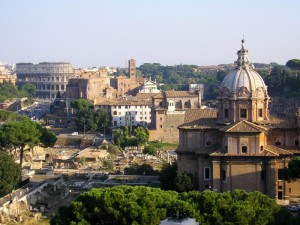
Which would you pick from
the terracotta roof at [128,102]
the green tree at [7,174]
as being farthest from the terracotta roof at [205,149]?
the terracotta roof at [128,102]

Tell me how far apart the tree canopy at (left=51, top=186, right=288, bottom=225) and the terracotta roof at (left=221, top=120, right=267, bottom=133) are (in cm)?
759

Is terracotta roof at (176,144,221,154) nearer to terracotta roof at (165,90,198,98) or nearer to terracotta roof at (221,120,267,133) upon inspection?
terracotta roof at (221,120,267,133)

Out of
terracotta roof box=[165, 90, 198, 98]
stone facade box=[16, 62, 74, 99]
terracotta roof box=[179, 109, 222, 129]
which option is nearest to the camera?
terracotta roof box=[179, 109, 222, 129]

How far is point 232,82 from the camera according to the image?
30.2 m

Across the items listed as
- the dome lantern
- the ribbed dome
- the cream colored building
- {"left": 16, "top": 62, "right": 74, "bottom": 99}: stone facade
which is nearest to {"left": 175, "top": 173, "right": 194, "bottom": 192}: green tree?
the cream colored building

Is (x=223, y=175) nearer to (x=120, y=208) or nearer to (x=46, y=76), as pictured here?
(x=120, y=208)

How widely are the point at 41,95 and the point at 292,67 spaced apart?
5087 cm

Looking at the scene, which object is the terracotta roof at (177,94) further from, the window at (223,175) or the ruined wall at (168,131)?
the window at (223,175)

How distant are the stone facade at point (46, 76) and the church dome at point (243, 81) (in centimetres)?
7224

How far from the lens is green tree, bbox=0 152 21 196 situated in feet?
96.9

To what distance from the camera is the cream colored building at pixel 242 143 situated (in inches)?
1114

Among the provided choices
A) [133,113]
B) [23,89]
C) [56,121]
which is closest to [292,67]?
[133,113]

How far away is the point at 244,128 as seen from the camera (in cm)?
2834

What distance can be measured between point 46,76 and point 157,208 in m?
91.4
